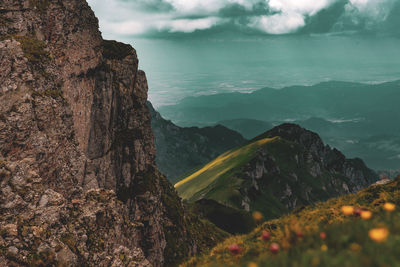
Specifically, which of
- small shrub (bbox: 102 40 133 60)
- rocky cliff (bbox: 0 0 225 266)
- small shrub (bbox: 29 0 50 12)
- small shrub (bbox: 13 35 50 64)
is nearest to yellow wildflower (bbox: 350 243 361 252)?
rocky cliff (bbox: 0 0 225 266)

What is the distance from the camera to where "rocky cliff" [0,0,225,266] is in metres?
18.5

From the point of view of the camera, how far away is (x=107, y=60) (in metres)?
60.0

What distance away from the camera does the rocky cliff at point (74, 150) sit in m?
18.5

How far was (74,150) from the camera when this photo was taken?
35500 millimetres

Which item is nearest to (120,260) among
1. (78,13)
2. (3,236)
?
(3,236)

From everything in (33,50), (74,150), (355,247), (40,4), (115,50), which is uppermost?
(40,4)

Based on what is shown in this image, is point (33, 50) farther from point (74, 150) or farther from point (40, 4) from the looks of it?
point (40, 4)

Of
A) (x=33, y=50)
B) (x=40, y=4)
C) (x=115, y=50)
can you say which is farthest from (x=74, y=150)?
(x=115, y=50)

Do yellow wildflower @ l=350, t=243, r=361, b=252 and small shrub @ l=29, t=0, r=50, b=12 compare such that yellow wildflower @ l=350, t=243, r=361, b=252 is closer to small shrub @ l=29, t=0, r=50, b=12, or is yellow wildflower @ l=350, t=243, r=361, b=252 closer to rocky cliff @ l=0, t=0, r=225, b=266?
rocky cliff @ l=0, t=0, r=225, b=266

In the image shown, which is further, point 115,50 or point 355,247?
point 115,50

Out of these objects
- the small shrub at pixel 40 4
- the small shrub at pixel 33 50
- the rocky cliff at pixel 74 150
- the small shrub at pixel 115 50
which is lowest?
the rocky cliff at pixel 74 150

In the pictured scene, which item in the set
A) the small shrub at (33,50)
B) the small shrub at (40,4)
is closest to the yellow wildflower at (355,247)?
the small shrub at (33,50)

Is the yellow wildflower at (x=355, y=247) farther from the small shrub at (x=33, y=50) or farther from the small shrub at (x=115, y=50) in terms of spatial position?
the small shrub at (x=115, y=50)

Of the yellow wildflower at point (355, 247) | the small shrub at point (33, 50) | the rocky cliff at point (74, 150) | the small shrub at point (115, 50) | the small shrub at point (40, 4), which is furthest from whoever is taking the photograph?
the small shrub at point (115, 50)
